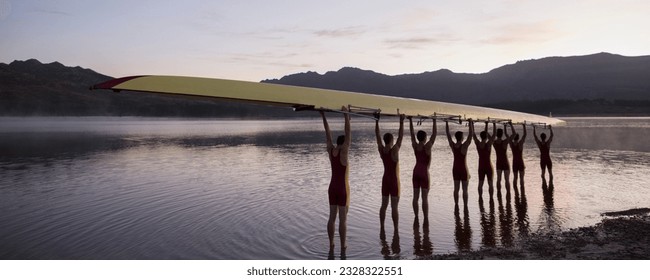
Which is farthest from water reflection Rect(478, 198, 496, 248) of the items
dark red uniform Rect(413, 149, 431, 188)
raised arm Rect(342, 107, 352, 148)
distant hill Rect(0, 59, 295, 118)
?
distant hill Rect(0, 59, 295, 118)

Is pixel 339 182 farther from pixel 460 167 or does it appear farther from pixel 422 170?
pixel 460 167

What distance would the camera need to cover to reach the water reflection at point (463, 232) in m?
6.52

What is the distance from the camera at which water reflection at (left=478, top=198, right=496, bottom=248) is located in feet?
22.0

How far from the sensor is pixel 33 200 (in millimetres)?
10242

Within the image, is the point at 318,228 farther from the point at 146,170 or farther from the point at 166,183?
the point at 146,170

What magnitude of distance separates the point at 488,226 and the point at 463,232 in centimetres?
69

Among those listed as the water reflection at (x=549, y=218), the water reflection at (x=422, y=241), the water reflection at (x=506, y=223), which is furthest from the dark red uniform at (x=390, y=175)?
the water reflection at (x=549, y=218)

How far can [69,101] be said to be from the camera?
130625 millimetres

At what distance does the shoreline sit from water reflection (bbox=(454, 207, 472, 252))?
12.5 inches

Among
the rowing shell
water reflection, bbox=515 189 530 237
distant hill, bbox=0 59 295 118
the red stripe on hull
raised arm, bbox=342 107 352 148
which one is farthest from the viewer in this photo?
distant hill, bbox=0 59 295 118

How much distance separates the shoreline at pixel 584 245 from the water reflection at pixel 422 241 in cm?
27

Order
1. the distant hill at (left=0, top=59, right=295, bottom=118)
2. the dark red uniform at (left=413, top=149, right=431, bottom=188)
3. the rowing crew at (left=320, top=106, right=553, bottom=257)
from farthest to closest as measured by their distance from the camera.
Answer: the distant hill at (left=0, top=59, right=295, bottom=118), the dark red uniform at (left=413, top=149, right=431, bottom=188), the rowing crew at (left=320, top=106, right=553, bottom=257)

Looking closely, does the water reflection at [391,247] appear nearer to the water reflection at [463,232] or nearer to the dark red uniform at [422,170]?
the water reflection at [463,232]

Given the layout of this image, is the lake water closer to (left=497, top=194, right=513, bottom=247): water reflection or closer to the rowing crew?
(left=497, top=194, right=513, bottom=247): water reflection
